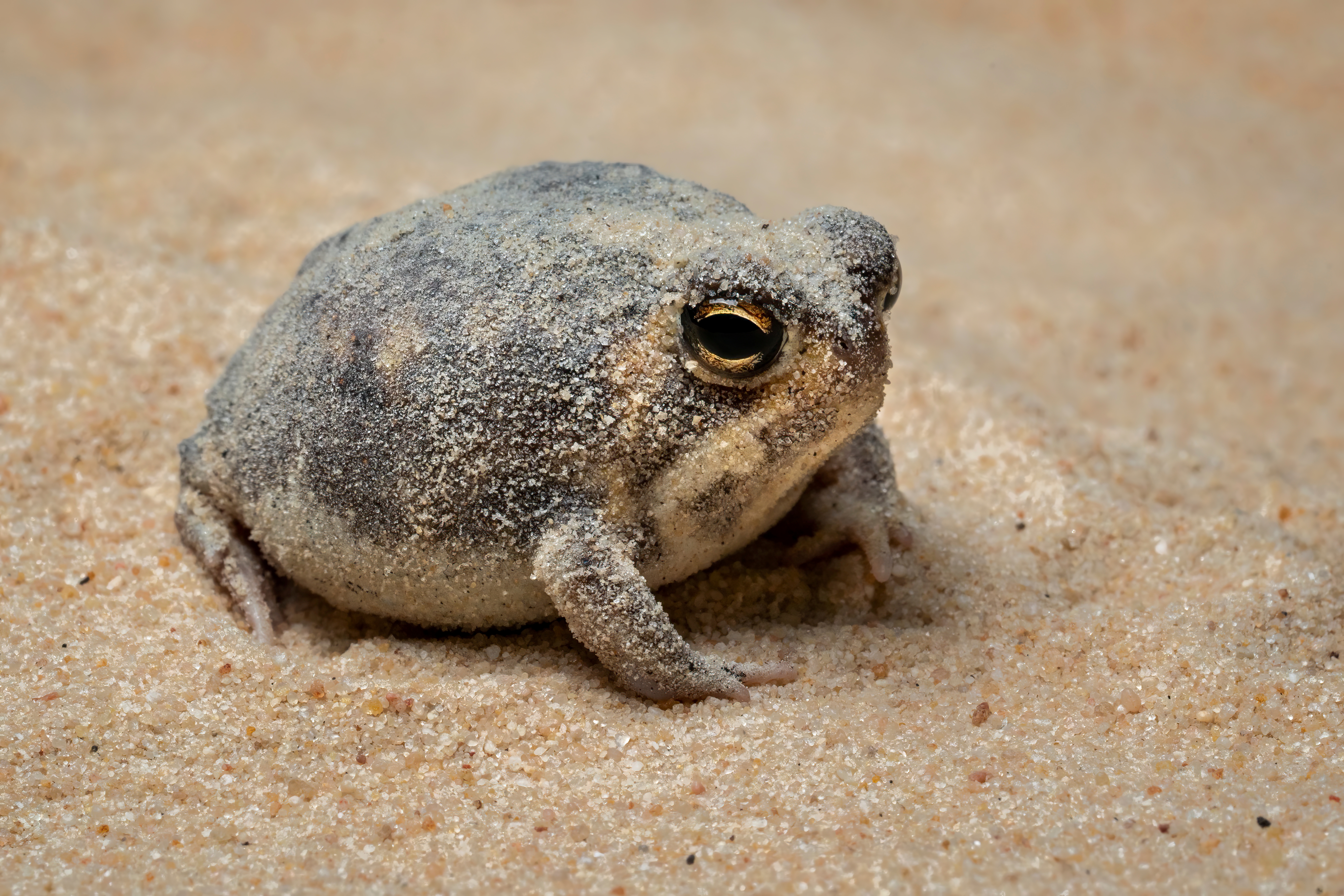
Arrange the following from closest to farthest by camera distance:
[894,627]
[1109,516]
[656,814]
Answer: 1. [656,814]
2. [894,627]
3. [1109,516]

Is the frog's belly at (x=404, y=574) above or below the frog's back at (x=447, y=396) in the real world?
below

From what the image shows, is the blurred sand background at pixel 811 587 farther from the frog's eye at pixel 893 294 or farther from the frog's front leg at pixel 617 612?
the frog's eye at pixel 893 294

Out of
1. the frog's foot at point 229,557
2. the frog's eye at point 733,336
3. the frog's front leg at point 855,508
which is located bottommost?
the frog's foot at point 229,557

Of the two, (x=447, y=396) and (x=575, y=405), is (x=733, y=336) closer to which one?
(x=575, y=405)

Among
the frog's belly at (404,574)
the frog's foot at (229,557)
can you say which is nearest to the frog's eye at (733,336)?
the frog's belly at (404,574)

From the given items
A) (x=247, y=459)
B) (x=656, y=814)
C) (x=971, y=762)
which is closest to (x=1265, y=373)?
(x=971, y=762)

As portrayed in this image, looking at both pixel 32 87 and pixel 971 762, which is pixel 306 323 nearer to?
pixel 971 762

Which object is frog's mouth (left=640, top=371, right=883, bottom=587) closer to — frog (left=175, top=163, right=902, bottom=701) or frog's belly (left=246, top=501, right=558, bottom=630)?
frog (left=175, top=163, right=902, bottom=701)
